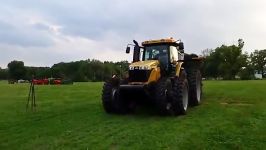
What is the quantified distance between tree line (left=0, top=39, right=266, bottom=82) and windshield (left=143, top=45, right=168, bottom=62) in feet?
208

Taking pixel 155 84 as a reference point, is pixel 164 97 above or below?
below

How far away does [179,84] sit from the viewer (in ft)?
50.6

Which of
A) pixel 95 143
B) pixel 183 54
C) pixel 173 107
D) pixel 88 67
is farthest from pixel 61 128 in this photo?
pixel 88 67

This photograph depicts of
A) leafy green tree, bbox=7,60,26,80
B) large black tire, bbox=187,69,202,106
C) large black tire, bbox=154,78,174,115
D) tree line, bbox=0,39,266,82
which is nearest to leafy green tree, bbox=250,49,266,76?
tree line, bbox=0,39,266,82

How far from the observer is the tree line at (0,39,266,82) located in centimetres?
10556

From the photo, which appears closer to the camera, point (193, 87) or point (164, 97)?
point (164, 97)

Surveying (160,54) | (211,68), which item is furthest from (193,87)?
(211,68)

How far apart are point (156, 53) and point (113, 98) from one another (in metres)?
2.57

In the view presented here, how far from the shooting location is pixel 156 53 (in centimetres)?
1727

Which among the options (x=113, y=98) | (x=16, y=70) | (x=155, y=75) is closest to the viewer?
(x=155, y=75)

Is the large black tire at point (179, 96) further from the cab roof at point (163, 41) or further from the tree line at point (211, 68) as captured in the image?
the tree line at point (211, 68)

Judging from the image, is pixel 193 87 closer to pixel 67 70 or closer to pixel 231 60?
pixel 231 60

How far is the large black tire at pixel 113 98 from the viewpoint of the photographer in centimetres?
1616

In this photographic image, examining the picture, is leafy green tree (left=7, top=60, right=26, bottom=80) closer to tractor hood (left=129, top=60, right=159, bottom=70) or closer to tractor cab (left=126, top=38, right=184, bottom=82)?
tractor cab (left=126, top=38, right=184, bottom=82)
